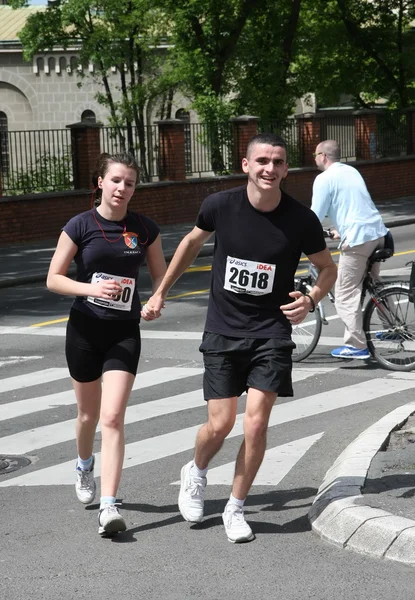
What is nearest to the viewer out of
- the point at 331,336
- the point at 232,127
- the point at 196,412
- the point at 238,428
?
the point at 238,428

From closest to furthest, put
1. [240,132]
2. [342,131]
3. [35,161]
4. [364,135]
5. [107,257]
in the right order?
[107,257], [35,161], [240,132], [342,131], [364,135]

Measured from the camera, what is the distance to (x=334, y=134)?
35344mm

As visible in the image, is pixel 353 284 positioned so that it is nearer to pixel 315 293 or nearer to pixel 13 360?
pixel 13 360

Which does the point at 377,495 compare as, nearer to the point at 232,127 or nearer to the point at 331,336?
the point at 331,336

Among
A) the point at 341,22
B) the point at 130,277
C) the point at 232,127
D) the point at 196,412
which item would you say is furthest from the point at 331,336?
the point at 341,22

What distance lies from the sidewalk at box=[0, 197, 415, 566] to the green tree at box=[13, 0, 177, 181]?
26303 mm

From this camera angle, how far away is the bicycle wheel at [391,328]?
10.2 metres

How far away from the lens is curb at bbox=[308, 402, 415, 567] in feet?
16.8

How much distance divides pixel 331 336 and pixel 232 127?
19.9 m

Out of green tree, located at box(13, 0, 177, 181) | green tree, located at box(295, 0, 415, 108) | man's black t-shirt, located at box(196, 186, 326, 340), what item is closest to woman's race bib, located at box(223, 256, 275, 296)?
man's black t-shirt, located at box(196, 186, 326, 340)

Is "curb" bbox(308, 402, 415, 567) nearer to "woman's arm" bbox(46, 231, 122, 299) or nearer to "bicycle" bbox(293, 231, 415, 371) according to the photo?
"woman's arm" bbox(46, 231, 122, 299)

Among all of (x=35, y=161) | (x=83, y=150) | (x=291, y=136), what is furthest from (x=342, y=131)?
(x=35, y=161)

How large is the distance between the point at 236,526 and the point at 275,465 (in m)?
1.51

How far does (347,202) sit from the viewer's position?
10125 mm
